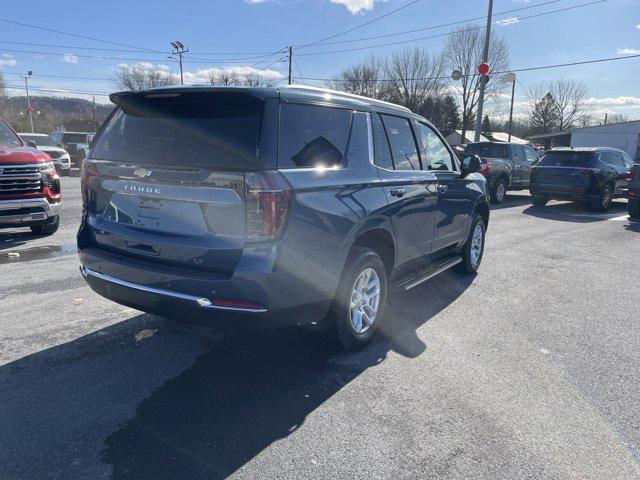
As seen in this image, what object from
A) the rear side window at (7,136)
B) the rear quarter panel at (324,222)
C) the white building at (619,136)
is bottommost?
the rear quarter panel at (324,222)

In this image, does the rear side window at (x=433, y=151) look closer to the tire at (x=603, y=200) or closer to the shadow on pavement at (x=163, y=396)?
the shadow on pavement at (x=163, y=396)

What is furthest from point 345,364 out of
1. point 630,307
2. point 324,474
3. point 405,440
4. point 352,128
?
point 630,307

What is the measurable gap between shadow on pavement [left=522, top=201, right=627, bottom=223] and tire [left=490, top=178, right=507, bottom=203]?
1.00 meters

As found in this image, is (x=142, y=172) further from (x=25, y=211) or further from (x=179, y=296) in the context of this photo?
(x=25, y=211)

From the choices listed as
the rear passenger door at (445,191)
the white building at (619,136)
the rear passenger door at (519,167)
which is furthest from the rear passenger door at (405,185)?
the white building at (619,136)

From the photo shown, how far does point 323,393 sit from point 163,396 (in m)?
1.04

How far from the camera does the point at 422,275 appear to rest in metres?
4.80

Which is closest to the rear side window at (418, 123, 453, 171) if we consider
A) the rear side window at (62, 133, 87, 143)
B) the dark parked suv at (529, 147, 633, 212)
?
the dark parked suv at (529, 147, 633, 212)

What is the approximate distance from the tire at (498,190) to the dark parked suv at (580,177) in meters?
1.03

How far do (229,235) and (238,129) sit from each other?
2.20 ft

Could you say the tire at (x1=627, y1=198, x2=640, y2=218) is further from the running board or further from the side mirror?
the running board

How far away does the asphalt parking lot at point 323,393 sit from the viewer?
8.43ft

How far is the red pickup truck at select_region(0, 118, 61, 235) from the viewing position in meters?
7.02

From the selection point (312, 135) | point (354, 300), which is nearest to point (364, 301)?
point (354, 300)
